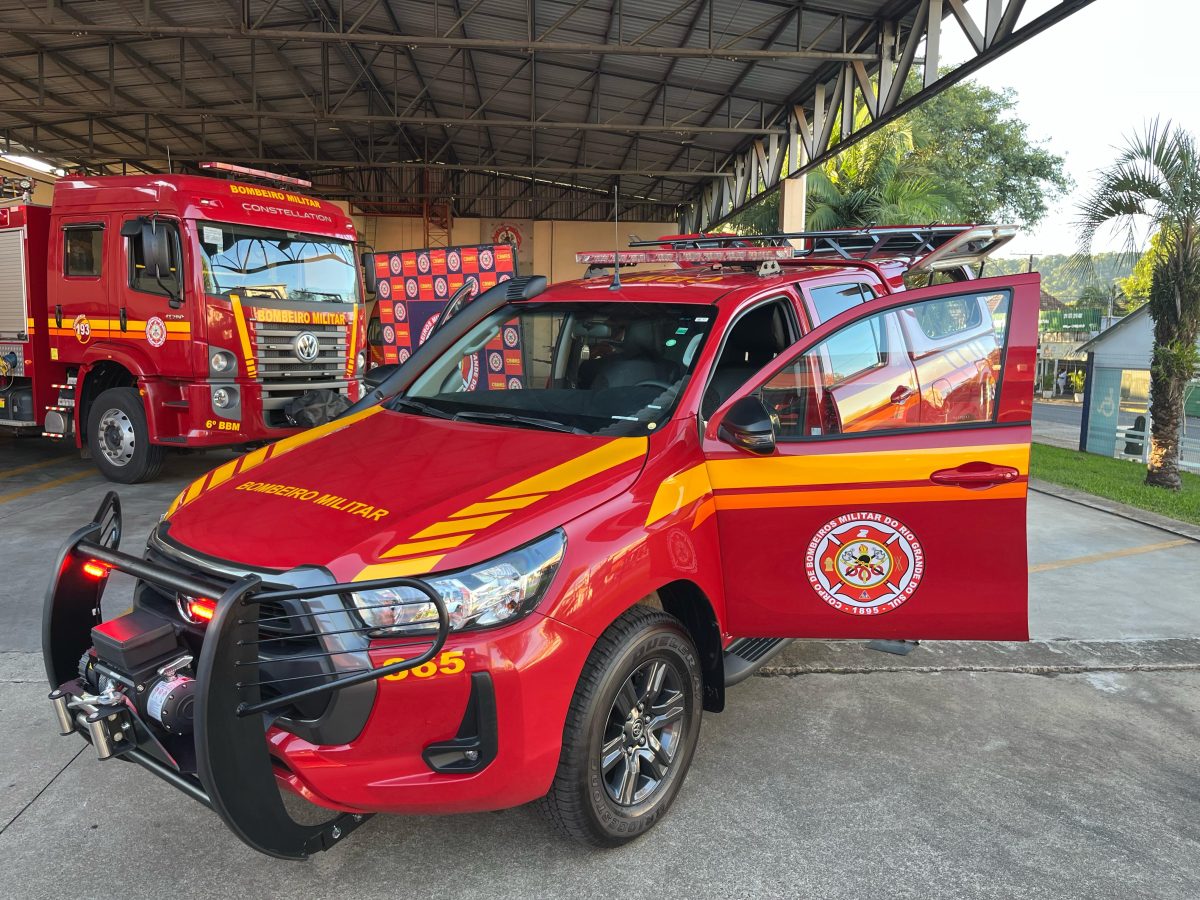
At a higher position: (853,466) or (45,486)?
(853,466)

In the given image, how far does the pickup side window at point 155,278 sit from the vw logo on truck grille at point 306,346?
112cm

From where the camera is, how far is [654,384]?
10.5ft

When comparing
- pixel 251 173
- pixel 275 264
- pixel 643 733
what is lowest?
pixel 643 733

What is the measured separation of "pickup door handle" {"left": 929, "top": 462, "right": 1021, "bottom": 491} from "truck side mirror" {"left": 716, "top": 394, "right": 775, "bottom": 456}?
633mm

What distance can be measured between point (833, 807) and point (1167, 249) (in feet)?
32.6

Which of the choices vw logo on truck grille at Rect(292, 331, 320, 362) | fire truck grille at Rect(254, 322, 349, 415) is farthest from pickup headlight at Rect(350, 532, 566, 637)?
vw logo on truck grille at Rect(292, 331, 320, 362)

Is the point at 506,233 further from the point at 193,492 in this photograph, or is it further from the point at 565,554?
the point at 565,554

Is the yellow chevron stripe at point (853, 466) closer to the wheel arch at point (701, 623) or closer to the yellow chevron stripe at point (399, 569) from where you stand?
the wheel arch at point (701, 623)

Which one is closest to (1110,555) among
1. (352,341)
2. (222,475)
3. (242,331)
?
(222,475)

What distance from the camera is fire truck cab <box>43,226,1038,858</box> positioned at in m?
2.15


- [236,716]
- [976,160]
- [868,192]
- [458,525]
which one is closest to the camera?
[236,716]

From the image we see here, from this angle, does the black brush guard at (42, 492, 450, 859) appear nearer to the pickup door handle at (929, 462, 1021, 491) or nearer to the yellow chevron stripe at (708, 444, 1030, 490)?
the yellow chevron stripe at (708, 444, 1030, 490)

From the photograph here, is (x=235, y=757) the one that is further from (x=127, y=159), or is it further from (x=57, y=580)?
(x=127, y=159)

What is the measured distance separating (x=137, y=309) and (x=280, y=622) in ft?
21.6
